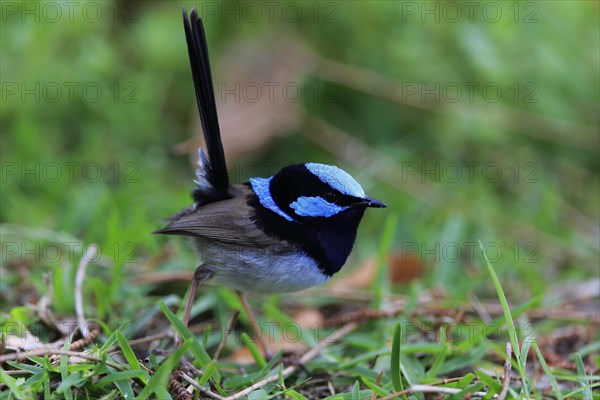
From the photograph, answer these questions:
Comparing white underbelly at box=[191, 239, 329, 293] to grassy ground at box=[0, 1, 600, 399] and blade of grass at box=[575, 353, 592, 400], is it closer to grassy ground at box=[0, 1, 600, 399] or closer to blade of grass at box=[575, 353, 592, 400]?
grassy ground at box=[0, 1, 600, 399]

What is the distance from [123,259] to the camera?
4090 mm

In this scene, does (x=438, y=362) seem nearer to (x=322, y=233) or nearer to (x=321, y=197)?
(x=322, y=233)

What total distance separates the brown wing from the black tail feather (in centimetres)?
14

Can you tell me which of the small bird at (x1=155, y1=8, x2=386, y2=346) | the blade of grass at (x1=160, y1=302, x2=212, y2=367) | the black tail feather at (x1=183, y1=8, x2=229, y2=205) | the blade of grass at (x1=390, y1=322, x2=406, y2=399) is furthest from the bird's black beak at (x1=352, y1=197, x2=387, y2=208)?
the blade of grass at (x1=160, y1=302, x2=212, y2=367)

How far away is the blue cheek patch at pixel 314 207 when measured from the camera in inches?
139

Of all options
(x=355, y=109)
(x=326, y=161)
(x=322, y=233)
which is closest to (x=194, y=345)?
(x=322, y=233)

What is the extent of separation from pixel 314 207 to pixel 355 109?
3.36m

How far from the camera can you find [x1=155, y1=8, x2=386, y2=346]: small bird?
3482 millimetres

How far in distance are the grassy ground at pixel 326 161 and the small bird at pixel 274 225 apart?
1.21ft

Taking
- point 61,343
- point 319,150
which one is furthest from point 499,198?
point 61,343

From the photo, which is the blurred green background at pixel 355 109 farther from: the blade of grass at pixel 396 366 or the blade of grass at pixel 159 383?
the blade of grass at pixel 159 383

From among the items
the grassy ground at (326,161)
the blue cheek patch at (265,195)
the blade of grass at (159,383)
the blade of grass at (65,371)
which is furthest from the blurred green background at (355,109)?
the blade of grass at (159,383)

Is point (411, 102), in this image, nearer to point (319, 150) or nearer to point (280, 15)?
point (319, 150)

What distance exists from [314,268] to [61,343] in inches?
46.8
